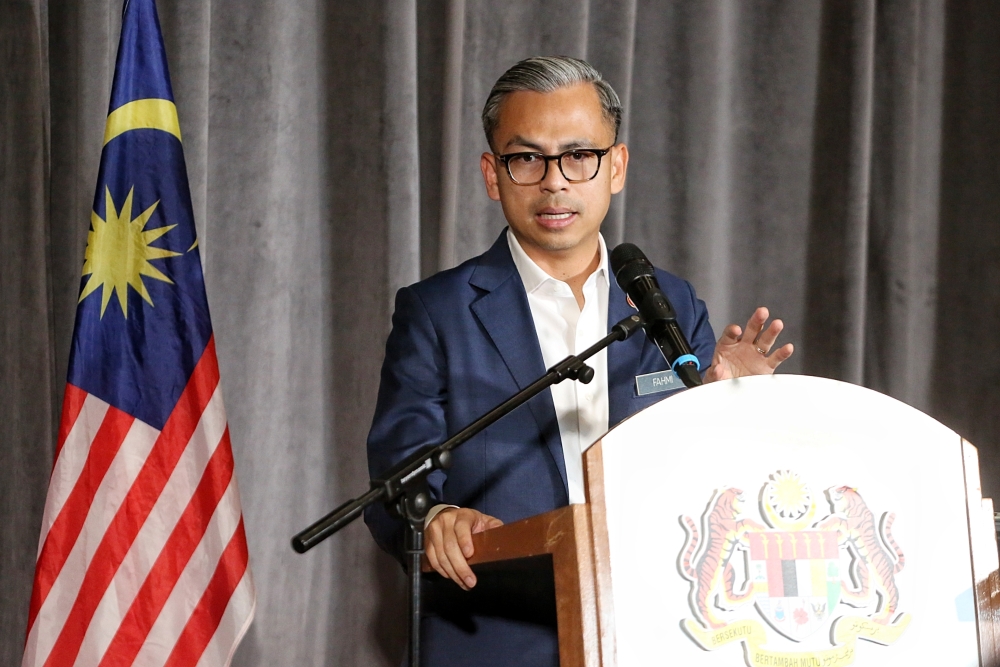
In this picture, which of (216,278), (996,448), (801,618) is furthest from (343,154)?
(996,448)

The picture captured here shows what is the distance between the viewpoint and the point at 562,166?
5.80 ft

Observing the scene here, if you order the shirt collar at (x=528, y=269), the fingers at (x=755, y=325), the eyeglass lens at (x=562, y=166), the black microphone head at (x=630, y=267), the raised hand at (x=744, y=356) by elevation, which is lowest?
the raised hand at (x=744, y=356)

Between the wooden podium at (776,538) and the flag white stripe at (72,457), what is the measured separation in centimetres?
130

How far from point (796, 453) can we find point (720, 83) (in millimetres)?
2098

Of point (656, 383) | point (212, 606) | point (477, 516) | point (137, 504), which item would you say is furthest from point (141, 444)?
point (656, 383)

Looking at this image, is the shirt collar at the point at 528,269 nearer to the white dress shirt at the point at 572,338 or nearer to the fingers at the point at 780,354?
the white dress shirt at the point at 572,338

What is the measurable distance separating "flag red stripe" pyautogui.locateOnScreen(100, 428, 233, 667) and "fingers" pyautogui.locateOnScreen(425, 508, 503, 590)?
919 mm

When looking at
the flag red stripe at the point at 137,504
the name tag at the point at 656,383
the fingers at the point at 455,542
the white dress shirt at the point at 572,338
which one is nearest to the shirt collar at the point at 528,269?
the white dress shirt at the point at 572,338

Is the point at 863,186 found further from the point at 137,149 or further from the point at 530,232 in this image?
the point at 137,149

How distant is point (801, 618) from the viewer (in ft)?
3.16

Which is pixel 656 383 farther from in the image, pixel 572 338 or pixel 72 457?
pixel 72 457

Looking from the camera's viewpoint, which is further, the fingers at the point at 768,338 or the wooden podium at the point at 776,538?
the fingers at the point at 768,338

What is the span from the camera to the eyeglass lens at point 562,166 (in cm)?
177

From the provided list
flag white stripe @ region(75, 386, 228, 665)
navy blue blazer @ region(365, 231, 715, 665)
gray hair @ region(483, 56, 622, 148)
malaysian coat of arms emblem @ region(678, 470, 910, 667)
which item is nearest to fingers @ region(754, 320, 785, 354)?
navy blue blazer @ region(365, 231, 715, 665)
